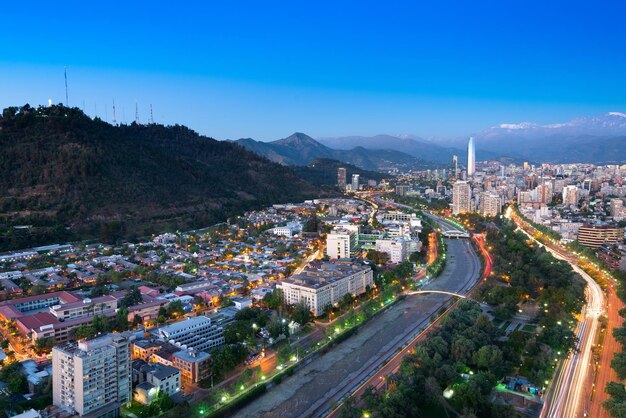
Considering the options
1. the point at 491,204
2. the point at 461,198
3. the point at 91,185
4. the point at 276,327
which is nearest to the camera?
the point at 276,327

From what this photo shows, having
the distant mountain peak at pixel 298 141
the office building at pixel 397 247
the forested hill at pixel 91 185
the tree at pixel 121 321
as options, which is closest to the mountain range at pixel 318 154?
the distant mountain peak at pixel 298 141

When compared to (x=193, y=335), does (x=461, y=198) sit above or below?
above

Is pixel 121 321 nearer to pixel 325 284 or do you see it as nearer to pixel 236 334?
pixel 236 334

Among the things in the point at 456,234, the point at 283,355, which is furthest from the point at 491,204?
the point at 283,355

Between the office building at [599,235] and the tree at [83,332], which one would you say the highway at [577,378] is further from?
the tree at [83,332]

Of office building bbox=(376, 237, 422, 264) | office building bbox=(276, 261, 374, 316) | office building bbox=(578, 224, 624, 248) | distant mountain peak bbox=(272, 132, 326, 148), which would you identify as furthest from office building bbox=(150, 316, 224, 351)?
distant mountain peak bbox=(272, 132, 326, 148)

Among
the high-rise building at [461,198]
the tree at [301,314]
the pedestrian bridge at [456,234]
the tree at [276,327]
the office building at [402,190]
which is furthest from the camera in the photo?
the office building at [402,190]
